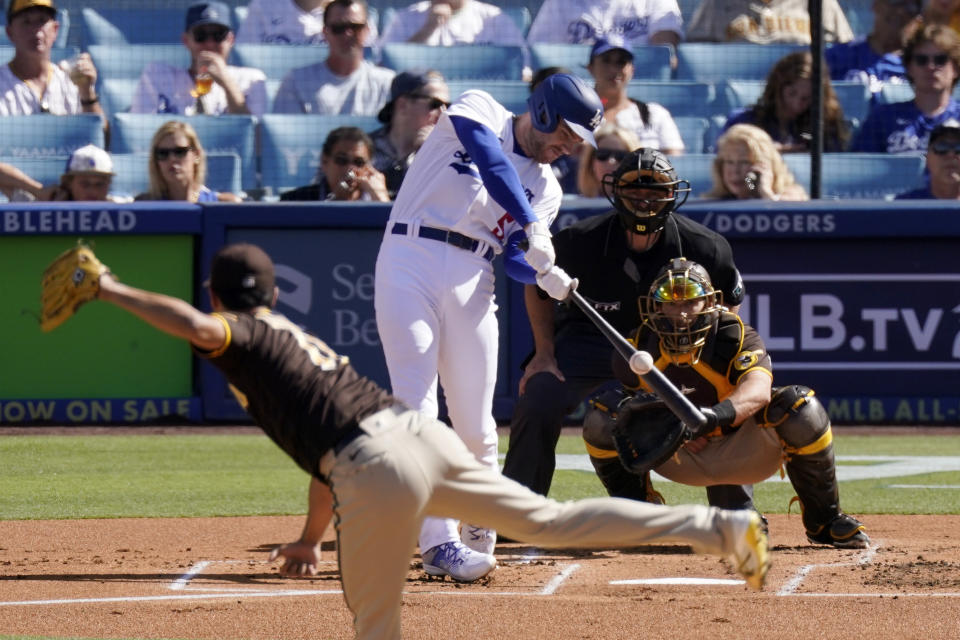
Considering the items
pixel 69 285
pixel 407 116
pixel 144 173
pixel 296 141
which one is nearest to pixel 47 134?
pixel 144 173

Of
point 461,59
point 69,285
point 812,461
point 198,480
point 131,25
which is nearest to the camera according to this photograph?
point 69,285

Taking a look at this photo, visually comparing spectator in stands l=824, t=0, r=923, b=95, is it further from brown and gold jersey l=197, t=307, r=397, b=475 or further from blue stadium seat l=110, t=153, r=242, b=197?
brown and gold jersey l=197, t=307, r=397, b=475

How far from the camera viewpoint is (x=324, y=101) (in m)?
11.3

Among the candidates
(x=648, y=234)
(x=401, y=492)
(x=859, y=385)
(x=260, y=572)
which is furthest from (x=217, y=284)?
(x=859, y=385)

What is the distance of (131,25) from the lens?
13.6 meters

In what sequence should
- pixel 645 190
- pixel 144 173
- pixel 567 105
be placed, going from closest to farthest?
pixel 567 105 → pixel 645 190 → pixel 144 173

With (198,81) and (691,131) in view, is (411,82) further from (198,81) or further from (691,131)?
(691,131)

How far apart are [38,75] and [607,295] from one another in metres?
6.15

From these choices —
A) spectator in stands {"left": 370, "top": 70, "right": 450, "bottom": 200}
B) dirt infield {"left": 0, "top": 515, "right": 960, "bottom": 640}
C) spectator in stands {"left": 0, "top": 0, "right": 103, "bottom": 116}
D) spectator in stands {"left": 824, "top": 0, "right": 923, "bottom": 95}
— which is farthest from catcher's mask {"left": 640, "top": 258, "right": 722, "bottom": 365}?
spectator in stands {"left": 824, "top": 0, "right": 923, "bottom": 95}

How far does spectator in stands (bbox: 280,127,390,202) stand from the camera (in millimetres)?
9664

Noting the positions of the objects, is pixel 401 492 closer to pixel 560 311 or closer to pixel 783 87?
pixel 560 311

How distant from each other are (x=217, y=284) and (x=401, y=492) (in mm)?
775

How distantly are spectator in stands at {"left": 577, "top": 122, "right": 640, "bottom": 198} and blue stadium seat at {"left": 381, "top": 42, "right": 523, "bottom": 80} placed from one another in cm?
236

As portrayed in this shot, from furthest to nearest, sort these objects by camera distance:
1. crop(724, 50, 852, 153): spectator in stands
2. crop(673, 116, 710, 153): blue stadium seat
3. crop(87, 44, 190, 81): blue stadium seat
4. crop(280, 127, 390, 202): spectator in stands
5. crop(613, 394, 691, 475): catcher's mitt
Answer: crop(87, 44, 190, 81): blue stadium seat, crop(673, 116, 710, 153): blue stadium seat, crop(724, 50, 852, 153): spectator in stands, crop(280, 127, 390, 202): spectator in stands, crop(613, 394, 691, 475): catcher's mitt
